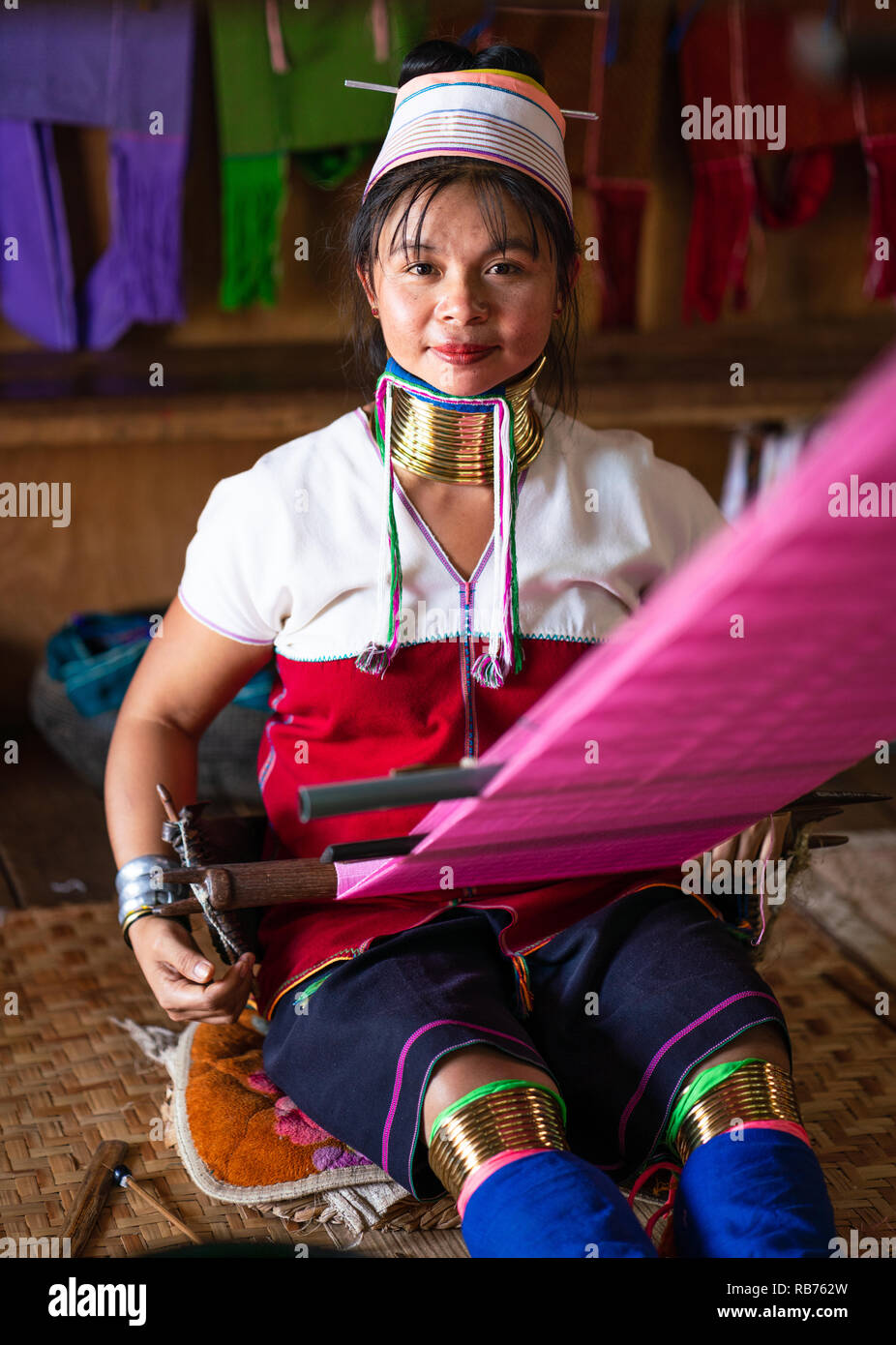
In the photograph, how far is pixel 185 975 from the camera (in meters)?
1.08

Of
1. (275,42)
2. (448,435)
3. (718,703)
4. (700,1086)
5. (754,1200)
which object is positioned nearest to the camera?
(718,703)

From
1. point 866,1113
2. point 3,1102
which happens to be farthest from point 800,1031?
point 3,1102

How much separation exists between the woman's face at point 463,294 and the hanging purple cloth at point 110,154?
1289mm

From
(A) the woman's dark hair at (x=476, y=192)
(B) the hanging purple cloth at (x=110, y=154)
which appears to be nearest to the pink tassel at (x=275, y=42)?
(B) the hanging purple cloth at (x=110, y=154)

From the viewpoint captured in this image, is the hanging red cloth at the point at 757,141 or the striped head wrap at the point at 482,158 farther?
the hanging red cloth at the point at 757,141

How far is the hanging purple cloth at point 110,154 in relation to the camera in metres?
2.13

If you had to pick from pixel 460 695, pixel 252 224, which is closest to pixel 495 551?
pixel 460 695

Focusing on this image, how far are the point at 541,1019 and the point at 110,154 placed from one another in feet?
5.59

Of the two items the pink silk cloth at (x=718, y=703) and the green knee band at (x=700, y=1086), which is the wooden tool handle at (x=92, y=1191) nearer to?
the pink silk cloth at (x=718, y=703)

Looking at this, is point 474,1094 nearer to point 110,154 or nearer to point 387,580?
point 387,580

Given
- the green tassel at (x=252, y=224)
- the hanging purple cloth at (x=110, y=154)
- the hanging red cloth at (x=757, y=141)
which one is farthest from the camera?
the hanging red cloth at (x=757, y=141)

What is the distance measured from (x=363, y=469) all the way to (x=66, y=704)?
114cm
